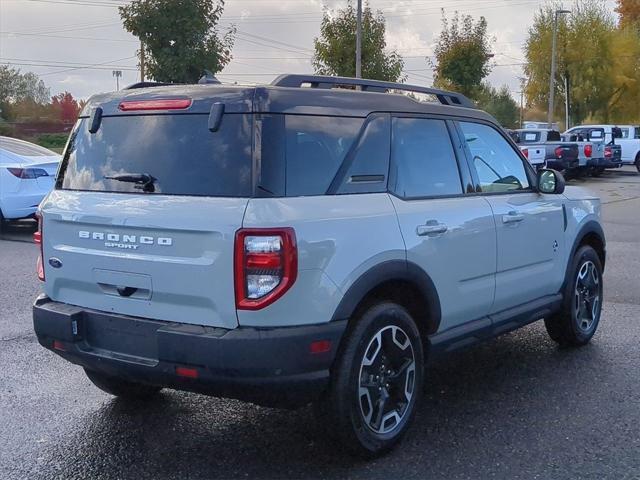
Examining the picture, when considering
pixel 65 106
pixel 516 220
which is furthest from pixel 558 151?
pixel 65 106

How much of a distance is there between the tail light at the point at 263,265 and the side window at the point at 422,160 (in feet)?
3.18

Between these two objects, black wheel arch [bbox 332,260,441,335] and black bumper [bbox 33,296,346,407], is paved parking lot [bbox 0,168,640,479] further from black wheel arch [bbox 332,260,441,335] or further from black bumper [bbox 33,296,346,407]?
black wheel arch [bbox 332,260,441,335]

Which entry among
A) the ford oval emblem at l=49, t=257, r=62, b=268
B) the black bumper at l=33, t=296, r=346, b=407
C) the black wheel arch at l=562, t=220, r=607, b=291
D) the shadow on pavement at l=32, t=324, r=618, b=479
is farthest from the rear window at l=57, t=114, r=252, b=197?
the black wheel arch at l=562, t=220, r=607, b=291

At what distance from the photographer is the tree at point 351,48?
30031mm

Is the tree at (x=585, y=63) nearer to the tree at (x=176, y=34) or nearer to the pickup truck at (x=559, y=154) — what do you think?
the pickup truck at (x=559, y=154)

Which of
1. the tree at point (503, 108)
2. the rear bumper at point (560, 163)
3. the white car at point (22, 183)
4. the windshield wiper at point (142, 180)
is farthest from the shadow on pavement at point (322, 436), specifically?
the tree at point (503, 108)

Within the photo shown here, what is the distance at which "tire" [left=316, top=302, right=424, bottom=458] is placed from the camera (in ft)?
12.7

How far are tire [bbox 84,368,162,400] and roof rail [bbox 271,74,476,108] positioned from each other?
6.57ft

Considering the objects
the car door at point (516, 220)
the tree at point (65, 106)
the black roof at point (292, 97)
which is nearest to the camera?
the black roof at point (292, 97)

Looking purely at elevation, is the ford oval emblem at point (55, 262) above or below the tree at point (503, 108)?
below

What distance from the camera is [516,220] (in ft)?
16.9

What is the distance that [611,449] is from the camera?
422 centimetres

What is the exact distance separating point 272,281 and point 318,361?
45 centimetres

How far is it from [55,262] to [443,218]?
216cm
